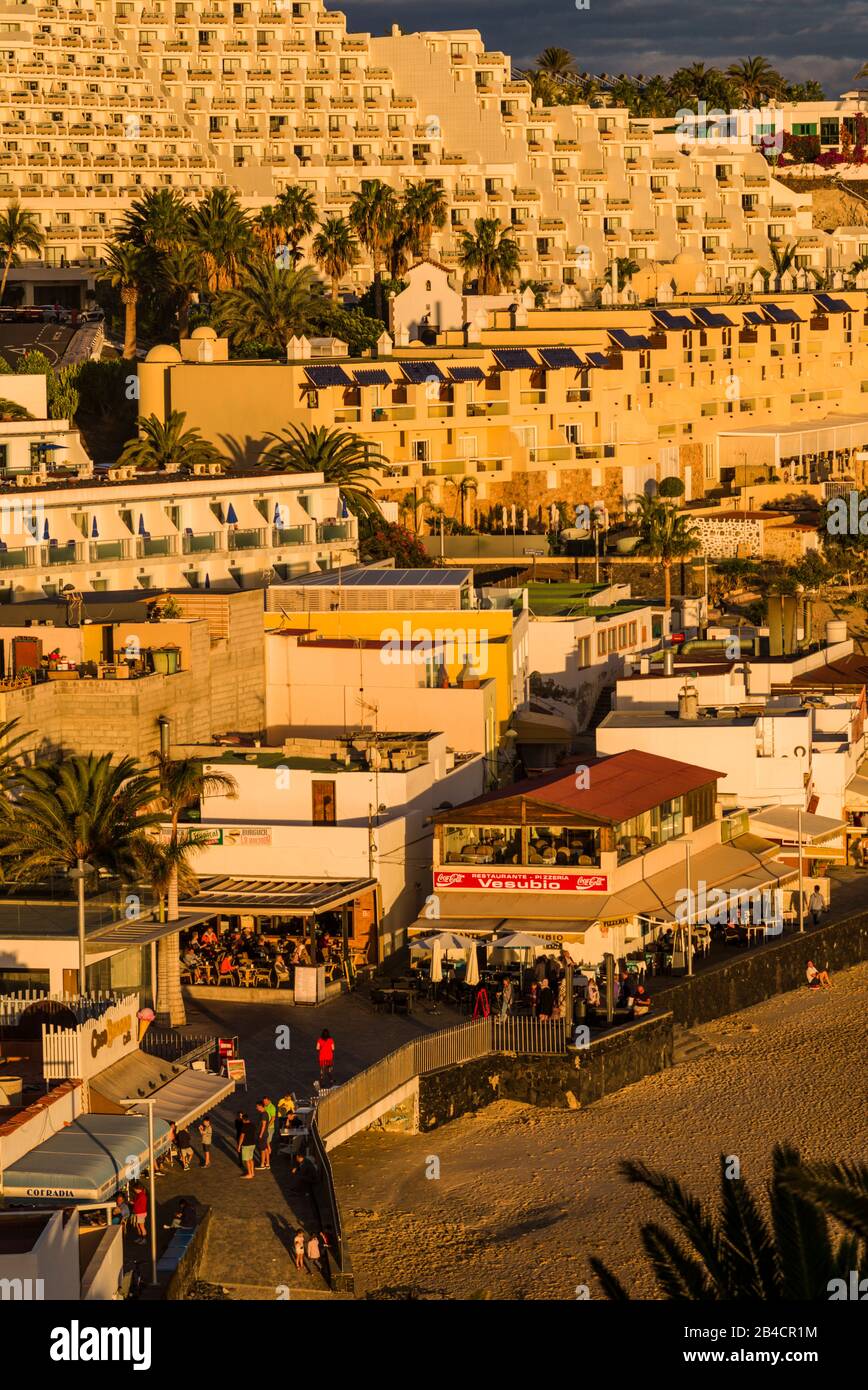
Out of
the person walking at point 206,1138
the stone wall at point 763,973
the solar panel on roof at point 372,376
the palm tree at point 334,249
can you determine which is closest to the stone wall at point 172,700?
the stone wall at point 763,973

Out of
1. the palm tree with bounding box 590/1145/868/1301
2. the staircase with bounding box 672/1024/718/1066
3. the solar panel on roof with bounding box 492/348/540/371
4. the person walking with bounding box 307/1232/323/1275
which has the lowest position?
the staircase with bounding box 672/1024/718/1066

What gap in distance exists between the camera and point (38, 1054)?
34.6 m

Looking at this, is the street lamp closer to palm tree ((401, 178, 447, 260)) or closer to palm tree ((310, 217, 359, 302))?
palm tree ((310, 217, 359, 302))

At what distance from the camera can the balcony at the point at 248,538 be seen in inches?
2581

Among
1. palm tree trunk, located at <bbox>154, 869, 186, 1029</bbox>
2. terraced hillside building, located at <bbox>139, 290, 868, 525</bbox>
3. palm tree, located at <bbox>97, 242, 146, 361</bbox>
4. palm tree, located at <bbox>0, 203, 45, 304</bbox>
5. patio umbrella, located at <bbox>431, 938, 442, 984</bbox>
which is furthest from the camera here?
palm tree, located at <bbox>0, 203, 45, 304</bbox>

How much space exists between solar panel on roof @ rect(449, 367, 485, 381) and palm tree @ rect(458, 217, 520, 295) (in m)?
23.8

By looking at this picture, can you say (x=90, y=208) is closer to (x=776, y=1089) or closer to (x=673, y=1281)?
(x=776, y=1089)

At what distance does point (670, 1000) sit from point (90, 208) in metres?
78.8

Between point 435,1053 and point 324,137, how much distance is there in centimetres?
9055

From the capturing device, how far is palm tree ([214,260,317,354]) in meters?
93.9

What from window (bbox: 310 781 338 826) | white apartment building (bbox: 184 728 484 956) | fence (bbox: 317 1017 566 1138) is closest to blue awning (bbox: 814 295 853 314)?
white apartment building (bbox: 184 728 484 956)

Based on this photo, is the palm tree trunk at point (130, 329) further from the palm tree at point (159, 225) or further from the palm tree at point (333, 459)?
the palm tree at point (333, 459)

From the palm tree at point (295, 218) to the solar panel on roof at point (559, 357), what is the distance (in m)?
15.4

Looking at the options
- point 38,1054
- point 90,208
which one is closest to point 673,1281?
point 38,1054
